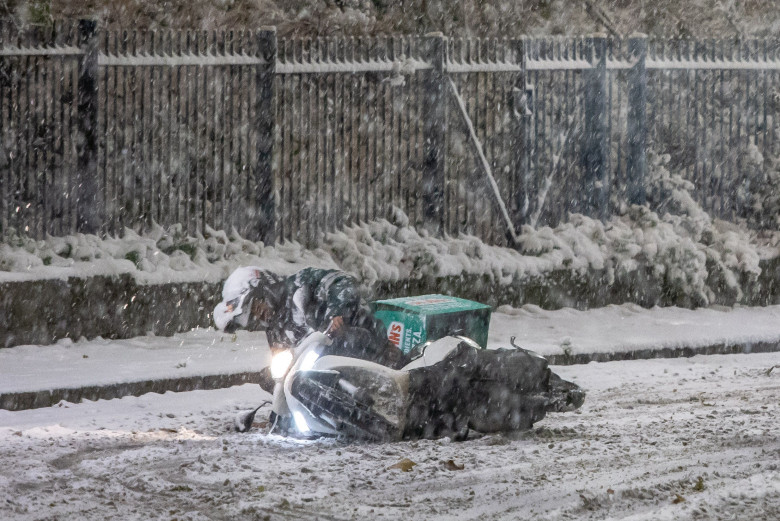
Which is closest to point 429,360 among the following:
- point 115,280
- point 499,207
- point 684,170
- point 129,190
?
point 115,280

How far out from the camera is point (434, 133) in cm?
1323

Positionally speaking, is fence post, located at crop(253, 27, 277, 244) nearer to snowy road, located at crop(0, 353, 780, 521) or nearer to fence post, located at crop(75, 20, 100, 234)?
fence post, located at crop(75, 20, 100, 234)

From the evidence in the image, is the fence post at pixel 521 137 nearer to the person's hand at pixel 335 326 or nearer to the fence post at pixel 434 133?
the fence post at pixel 434 133

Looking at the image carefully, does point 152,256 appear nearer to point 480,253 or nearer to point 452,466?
point 480,253

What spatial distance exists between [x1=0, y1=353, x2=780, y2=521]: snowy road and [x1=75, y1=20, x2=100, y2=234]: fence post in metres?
3.52

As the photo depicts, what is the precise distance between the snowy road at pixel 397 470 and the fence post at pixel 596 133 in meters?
5.68

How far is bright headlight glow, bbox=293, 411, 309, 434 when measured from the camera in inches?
279

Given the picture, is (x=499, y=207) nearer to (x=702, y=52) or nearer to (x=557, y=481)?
(x=702, y=52)

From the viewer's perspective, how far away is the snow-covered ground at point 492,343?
9.66 meters

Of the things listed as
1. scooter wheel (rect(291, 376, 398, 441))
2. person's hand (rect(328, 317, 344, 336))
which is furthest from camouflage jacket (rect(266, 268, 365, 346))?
scooter wheel (rect(291, 376, 398, 441))

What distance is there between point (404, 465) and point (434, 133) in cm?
718

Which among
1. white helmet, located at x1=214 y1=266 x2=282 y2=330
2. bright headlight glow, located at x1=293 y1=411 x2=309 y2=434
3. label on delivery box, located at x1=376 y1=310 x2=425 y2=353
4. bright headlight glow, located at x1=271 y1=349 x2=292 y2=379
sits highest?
white helmet, located at x1=214 y1=266 x2=282 y2=330

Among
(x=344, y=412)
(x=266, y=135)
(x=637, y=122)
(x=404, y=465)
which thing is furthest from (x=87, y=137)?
(x=404, y=465)

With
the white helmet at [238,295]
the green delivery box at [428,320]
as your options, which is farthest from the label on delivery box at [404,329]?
the white helmet at [238,295]
